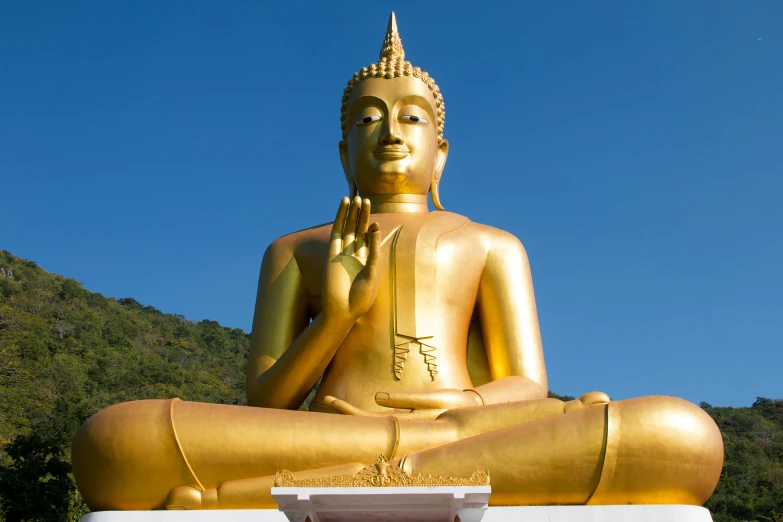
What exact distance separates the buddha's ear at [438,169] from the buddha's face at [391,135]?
0.92 feet

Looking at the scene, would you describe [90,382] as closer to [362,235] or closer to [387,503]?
[362,235]

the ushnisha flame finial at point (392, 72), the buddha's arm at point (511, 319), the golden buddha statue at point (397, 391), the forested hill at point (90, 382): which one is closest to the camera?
the golden buddha statue at point (397, 391)

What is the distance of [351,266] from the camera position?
5.96 m

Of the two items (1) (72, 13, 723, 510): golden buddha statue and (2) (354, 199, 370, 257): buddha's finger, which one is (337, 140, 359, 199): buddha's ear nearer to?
(1) (72, 13, 723, 510): golden buddha statue

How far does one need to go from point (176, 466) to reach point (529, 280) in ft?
9.82

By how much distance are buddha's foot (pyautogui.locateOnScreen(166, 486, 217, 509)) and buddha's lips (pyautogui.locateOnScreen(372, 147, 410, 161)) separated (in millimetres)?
2970

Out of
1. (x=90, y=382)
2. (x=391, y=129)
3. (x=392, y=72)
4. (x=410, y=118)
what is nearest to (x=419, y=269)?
(x=391, y=129)

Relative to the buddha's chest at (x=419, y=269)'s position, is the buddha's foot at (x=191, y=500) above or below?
below

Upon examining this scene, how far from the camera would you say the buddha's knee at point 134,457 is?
5336 millimetres

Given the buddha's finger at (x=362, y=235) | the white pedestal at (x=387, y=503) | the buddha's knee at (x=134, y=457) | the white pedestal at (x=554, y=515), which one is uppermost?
the buddha's finger at (x=362, y=235)

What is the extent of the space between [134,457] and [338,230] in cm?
187

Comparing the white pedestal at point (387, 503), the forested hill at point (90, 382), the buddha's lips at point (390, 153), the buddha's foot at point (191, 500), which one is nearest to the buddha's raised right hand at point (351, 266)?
the buddha's lips at point (390, 153)

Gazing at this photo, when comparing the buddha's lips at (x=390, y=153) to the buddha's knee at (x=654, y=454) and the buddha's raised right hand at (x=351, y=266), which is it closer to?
the buddha's raised right hand at (x=351, y=266)

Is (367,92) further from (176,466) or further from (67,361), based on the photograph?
(67,361)
